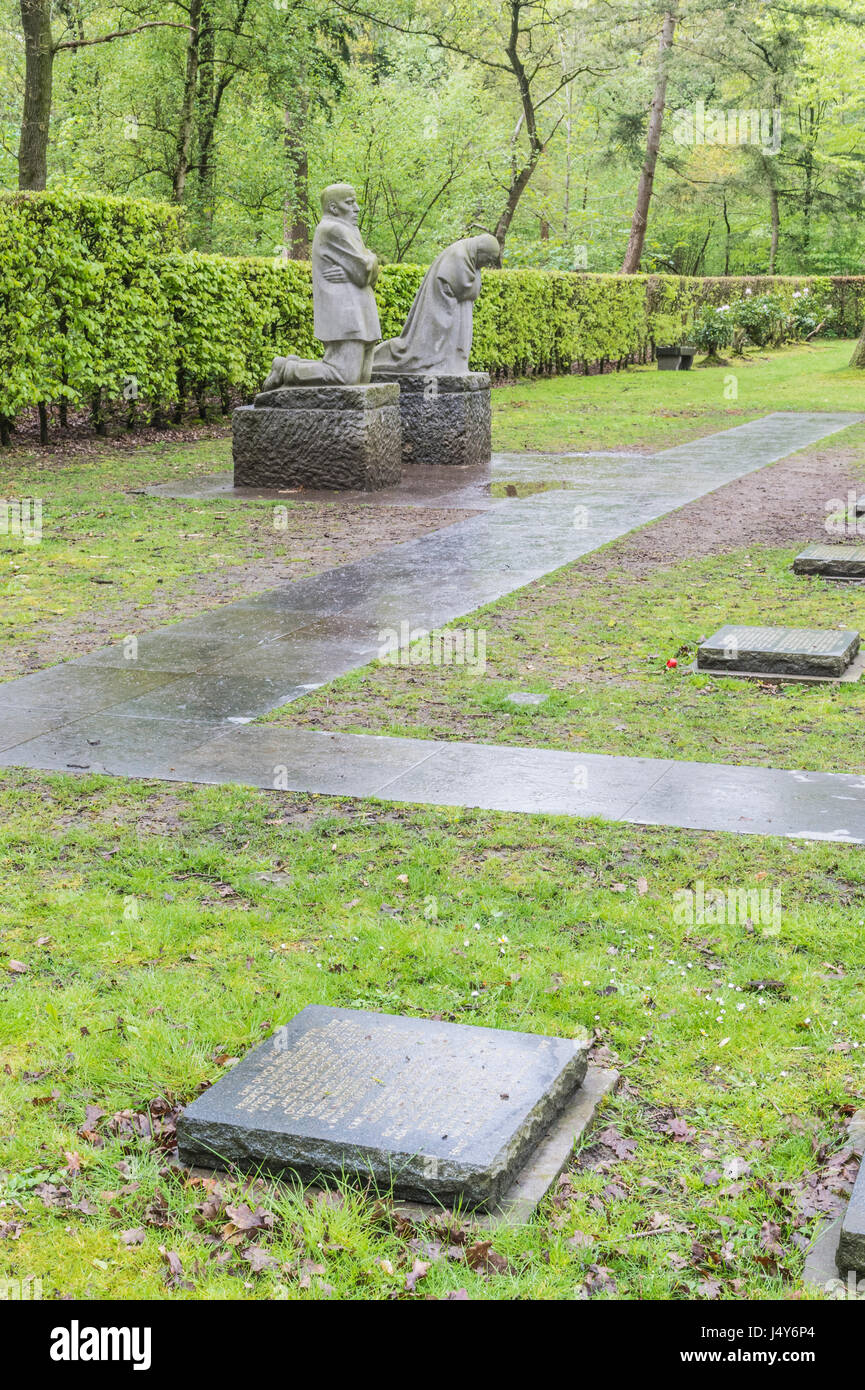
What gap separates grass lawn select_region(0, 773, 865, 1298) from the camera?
2.89 m

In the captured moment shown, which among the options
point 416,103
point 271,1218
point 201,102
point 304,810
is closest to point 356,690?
point 304,810

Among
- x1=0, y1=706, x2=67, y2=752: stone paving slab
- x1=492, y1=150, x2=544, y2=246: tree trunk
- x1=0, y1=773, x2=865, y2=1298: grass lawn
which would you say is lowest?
x1=0, y1=773, x2=865, y2=1298: grass lawn

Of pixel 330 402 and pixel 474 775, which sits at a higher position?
pixel 330 402

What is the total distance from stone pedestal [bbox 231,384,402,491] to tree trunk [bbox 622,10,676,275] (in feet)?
72.1

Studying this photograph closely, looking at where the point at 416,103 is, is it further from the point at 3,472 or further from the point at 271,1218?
the point at 271,1218

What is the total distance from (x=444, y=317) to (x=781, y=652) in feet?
31.0

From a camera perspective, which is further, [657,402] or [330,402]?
[657,402]

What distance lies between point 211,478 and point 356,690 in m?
7.98

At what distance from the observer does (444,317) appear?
15688 millimetres

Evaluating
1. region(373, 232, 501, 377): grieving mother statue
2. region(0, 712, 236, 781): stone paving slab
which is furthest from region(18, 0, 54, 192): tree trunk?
region(0, 712, 236, 781): stone paving slab

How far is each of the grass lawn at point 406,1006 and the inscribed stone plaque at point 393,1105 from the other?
102mm

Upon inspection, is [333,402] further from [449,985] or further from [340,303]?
[449,985]

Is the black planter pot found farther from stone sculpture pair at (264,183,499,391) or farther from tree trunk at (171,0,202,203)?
stone sculpture pair at (264,183,499,391)

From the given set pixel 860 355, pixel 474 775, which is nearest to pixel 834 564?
pixel 474 775
